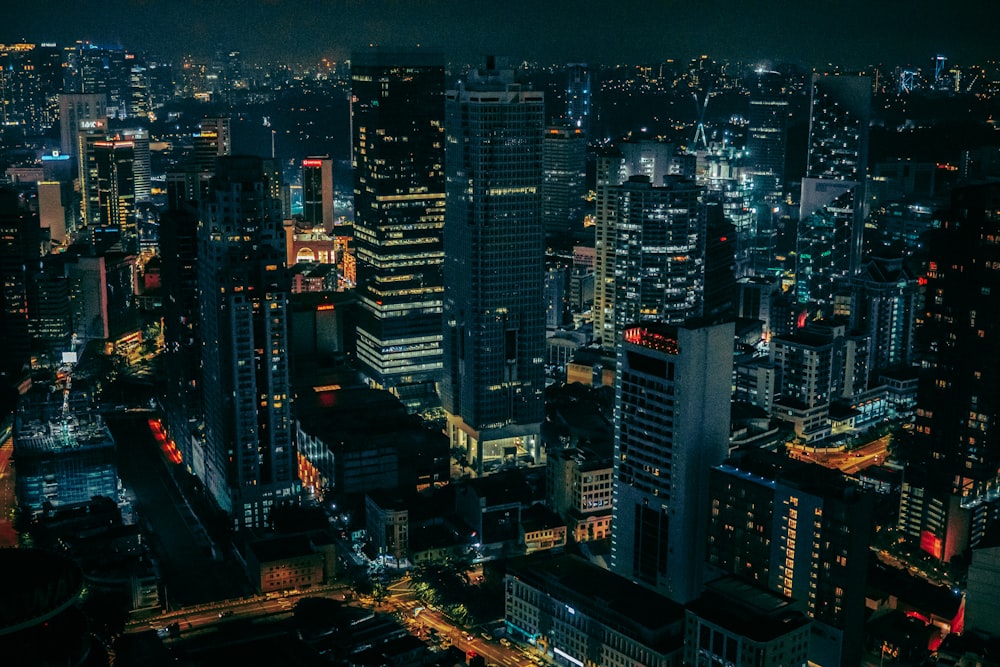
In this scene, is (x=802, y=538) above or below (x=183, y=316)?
below

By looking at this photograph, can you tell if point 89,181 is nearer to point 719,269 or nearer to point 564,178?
point 564,178

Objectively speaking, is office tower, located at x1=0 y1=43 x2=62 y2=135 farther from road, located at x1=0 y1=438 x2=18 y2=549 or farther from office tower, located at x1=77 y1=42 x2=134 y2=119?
road, located at x1=0 y1=438 x2=18 y2=549

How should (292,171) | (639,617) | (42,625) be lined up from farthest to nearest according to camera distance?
(292,171) < (639,617) < (42,625)

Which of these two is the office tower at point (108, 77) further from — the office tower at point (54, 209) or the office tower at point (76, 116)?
the office tower at point (54, 209)

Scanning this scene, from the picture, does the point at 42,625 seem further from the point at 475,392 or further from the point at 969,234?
the point at 969,234

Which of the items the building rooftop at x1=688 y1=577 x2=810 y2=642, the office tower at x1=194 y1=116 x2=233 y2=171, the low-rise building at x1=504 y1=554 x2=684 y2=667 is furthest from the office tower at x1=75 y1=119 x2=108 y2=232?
the building rooftop at x1=688 y1=577 x2=810 y2=642

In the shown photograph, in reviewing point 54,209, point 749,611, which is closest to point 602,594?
point 749,611

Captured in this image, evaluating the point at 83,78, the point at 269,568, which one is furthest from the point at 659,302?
the point at 83,78
